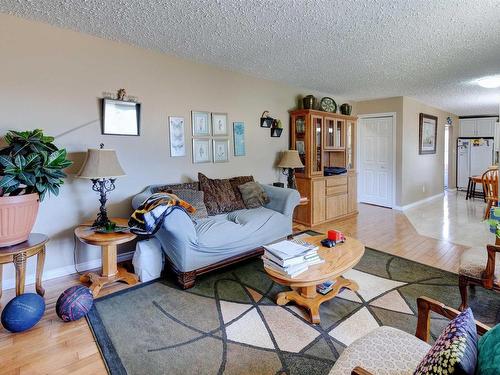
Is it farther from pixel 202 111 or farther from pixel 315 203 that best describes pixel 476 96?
pixel 202 111

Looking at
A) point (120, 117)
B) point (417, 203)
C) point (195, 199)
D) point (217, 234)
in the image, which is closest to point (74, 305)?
point (217, 234)

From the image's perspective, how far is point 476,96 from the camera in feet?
18.3

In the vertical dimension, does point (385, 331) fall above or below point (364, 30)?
below

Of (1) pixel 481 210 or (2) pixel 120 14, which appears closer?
(2) pixel 120 14

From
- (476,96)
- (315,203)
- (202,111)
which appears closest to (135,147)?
(202,111)

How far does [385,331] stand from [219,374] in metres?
0.90

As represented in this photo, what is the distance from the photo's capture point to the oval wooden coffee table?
1912 millimetres

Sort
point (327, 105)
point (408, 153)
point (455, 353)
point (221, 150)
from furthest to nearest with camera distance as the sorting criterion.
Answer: point (408, 153) → point (327, 105) → point (221, 150) → point (455, 353)

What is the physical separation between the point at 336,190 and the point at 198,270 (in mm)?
3080

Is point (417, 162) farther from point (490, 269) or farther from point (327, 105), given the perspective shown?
point (490, 269)

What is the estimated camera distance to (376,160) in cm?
613

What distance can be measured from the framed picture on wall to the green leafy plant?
21.6 feet

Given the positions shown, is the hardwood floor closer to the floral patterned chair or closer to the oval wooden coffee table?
the oval wooden coffee table

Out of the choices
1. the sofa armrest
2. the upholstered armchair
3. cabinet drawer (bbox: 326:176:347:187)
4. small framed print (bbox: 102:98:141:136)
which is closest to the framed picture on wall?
cabinet drawer (bbox: 326:176:347:187)
